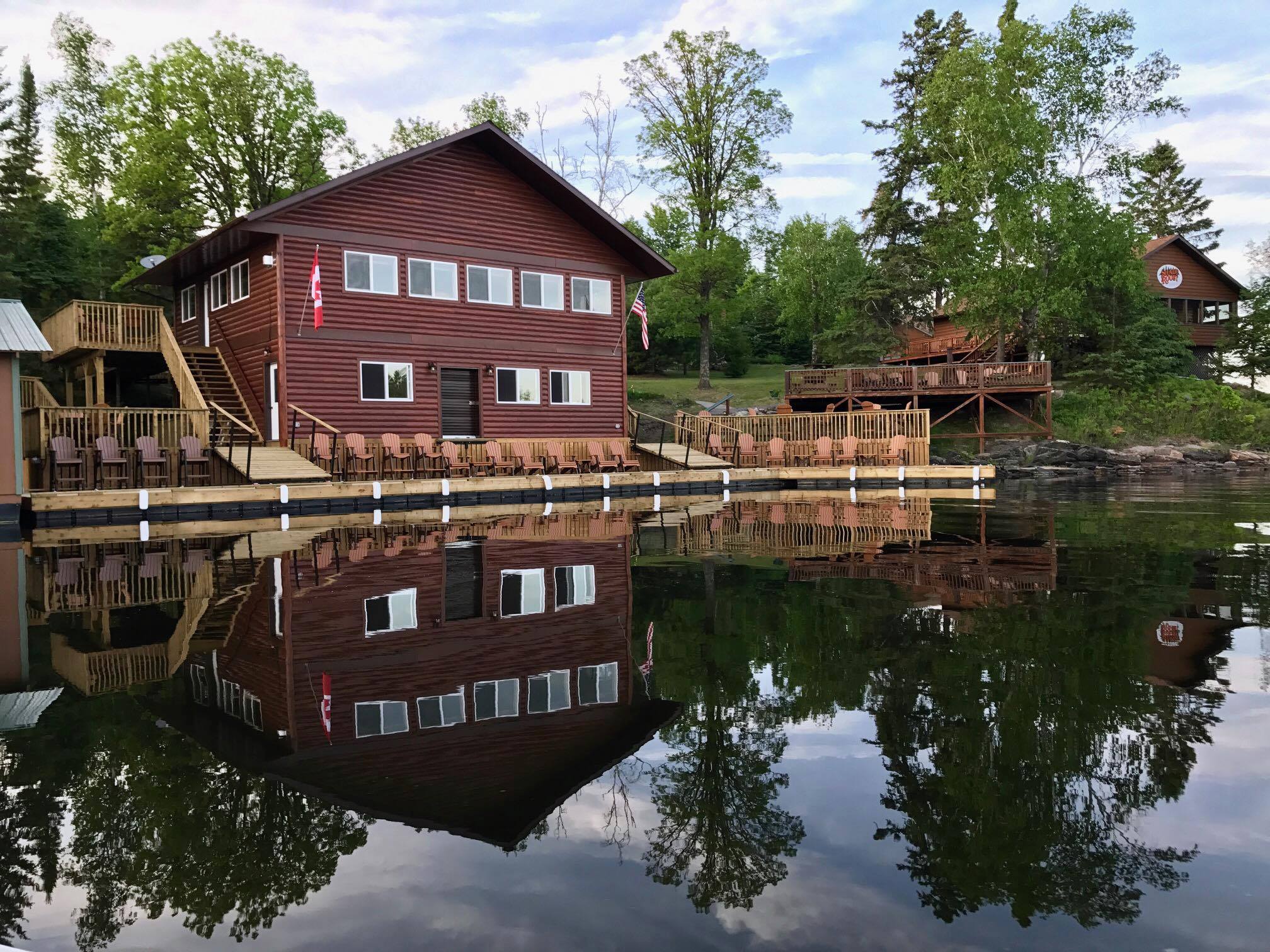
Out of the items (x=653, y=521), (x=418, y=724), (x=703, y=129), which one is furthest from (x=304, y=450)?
(x=703, y=129)

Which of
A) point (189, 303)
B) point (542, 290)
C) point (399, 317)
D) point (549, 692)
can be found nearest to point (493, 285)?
point (542, 290)

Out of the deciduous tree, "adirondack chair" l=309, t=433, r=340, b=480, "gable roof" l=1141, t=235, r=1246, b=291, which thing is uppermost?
the deciduous tree

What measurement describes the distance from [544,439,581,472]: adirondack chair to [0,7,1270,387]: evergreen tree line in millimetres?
17564

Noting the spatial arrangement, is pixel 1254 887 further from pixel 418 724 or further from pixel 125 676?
pixel 125 676

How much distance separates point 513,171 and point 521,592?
20242mm

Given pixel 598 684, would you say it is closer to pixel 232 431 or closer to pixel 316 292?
pixel 316 292

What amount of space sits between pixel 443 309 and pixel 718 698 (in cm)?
2162

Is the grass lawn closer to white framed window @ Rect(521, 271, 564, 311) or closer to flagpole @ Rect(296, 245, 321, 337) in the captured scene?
white framed window @ Rect(521, 271, 564, 311)

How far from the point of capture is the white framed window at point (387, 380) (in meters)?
24.4

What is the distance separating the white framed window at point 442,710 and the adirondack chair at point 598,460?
20506mm

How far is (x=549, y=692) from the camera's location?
5.43 metres

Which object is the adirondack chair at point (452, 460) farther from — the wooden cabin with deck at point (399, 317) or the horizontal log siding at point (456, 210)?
the horizontal log siding at point (456, 210)

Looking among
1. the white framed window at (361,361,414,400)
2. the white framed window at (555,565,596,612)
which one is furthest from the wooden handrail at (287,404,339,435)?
the white framed window at (555,565,596,612)

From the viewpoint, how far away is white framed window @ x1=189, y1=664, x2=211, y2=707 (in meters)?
5.35
